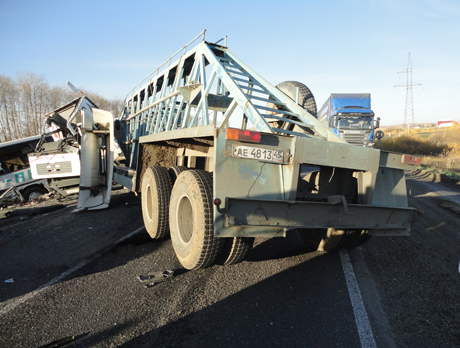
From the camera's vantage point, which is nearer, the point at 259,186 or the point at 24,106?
the point at 259,186

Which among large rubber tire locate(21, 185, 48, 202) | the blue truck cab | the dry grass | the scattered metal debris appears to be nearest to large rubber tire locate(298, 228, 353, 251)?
the scattered metal debris

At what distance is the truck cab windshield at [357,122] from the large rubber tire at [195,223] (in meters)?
13.2

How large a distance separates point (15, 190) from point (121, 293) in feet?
30.4

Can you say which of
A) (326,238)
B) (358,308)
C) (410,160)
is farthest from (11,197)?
(410,160)

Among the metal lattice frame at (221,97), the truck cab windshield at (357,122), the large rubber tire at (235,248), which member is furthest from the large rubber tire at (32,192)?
the truck cab windshield at (357,122)

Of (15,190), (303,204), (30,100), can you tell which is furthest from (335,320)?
(30,100)

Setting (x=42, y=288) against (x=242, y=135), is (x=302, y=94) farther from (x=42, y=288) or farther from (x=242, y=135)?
(x=42, y=288)

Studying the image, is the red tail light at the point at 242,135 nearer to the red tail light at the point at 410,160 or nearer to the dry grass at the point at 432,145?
the red tail light at the point at 410,160

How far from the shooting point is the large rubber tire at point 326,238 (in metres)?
3.82

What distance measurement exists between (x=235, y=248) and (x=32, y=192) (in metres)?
10.2

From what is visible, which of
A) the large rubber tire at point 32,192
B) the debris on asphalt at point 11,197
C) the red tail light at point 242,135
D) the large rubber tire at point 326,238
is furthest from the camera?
the large rubber tire at point 32,192

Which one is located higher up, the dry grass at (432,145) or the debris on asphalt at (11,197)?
the dry grass at (432,145)

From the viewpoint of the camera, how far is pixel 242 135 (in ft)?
8.96

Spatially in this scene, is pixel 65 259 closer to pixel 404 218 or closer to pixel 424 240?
pixel 404 218
